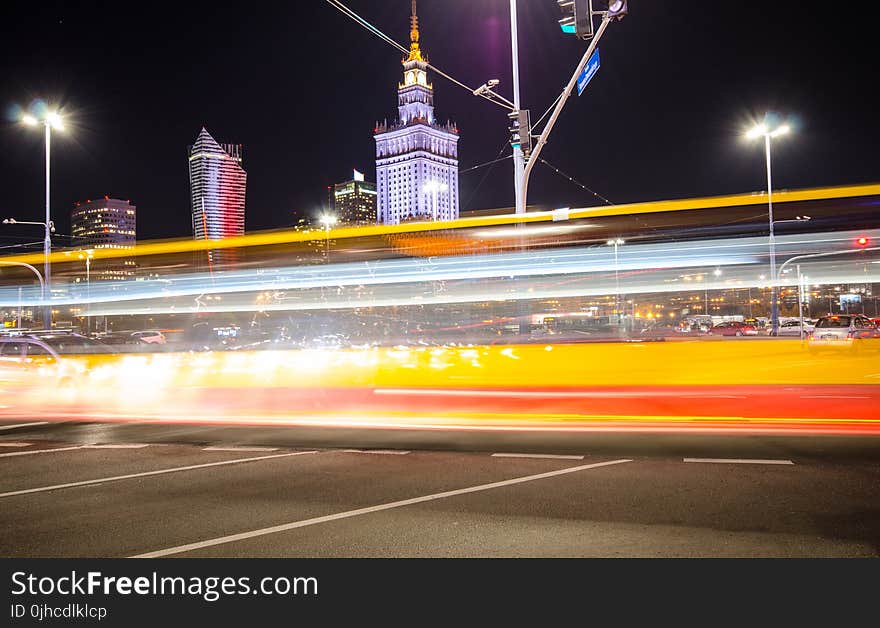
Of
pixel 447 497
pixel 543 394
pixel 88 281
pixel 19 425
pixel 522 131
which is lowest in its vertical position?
pixel 447 497

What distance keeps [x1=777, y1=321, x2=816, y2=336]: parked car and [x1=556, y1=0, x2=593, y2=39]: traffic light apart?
18.0ft

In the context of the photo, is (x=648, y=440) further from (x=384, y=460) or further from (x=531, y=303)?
(x=384, y=460)

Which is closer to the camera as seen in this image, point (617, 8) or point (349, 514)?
point (349, 514)

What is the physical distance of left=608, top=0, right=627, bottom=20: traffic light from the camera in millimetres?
10273

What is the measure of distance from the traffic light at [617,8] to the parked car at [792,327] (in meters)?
5.63

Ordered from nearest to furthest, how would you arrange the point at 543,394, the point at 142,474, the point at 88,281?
the point at 142,474 → the point at 543,394 → the point at 88,281

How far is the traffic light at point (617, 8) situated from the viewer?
1027cm

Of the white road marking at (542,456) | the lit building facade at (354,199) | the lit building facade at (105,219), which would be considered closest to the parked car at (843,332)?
the white road marking at (542,456)

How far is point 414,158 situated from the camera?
126m

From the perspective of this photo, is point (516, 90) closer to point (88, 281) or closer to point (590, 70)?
point (590, 70)

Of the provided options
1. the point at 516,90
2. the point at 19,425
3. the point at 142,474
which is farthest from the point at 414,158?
the point at 142,474

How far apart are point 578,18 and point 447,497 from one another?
25.6 ft

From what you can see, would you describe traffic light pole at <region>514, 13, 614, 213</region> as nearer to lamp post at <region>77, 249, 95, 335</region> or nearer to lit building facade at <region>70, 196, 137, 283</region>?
lamp post at <region>77, 249, 95, 335</region>

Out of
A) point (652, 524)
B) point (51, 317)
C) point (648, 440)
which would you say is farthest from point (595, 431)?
point (51, 317)
